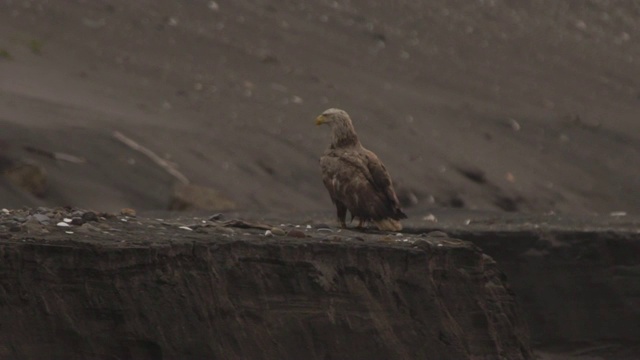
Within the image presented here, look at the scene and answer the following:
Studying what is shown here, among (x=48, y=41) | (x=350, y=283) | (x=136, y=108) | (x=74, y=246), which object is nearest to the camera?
(x=74, y=246)

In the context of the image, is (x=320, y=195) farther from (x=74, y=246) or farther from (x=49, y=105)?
(x=74, y=246)

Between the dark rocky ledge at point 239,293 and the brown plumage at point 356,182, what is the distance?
1.93 ft

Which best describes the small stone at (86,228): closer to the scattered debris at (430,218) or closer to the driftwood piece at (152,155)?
the scattered debris at (430,218)

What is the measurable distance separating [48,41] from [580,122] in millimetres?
10558

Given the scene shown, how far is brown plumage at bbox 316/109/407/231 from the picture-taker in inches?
576

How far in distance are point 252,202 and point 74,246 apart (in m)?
14.1

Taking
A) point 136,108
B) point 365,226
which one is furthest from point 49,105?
point 365,226

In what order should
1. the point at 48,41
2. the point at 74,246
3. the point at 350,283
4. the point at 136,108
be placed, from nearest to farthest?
the point at 74,246, the point at 350,283, the point at 136,108, the point at 48,41

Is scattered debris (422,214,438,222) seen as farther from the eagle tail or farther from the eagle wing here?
the eagle tail

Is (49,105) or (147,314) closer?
Result: (147,314)

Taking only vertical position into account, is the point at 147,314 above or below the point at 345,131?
below

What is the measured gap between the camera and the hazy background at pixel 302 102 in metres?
25.8

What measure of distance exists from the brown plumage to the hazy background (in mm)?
7889

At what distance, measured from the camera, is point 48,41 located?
30625 mm
